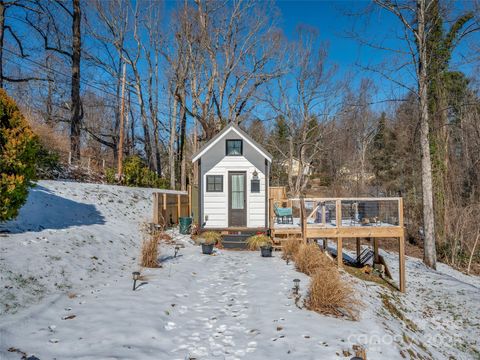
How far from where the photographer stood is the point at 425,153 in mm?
12453

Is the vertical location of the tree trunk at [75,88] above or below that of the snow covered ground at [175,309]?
above

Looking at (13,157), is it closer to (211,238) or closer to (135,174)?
(211,238)

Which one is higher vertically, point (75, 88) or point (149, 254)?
point (75, 88)

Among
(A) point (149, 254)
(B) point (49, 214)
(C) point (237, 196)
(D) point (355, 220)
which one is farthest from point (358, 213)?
(B) point (49, 214)

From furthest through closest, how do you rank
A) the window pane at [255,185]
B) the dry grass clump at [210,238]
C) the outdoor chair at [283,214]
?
the window pane at [255,185], the outdoor chair at [283,214], the dry grass clump at [210,238]

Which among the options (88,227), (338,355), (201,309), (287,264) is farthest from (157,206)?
(338,355)

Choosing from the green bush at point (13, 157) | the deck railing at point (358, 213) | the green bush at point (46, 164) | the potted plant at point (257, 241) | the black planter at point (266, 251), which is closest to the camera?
the green bush at point (13, 157)

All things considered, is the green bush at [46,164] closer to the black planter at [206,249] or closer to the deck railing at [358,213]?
the black planter at [206,249]

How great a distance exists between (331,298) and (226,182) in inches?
320

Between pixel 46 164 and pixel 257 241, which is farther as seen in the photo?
pixel 46 164

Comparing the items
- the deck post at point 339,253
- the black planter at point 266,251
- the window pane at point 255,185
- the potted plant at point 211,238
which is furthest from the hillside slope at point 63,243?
the deck post at point 339,253

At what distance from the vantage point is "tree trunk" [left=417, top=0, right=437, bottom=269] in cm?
1240

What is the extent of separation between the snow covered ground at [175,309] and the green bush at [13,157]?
705 millimetres

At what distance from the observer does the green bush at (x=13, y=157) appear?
5.90m
